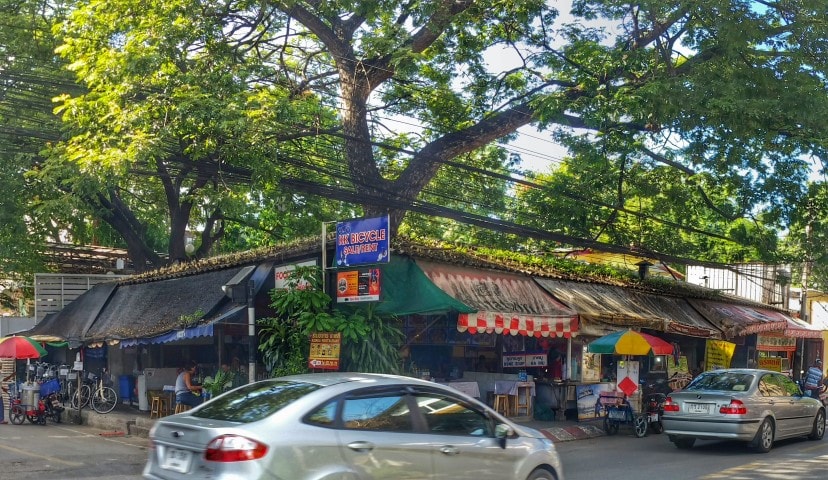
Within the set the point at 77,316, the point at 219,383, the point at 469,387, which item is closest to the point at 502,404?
the point at 469,387

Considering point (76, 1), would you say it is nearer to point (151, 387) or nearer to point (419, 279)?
point (151, 387)

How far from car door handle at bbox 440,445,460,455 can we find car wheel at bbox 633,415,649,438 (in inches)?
402

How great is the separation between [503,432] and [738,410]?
278 inches

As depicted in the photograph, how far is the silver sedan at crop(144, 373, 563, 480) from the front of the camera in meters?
5.94

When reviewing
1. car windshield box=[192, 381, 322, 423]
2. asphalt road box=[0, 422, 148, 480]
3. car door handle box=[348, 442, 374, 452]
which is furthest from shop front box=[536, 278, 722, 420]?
car door handle box=[348, 442, 374, 452]

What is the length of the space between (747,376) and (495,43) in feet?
29.1

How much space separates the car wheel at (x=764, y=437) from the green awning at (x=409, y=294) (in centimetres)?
501

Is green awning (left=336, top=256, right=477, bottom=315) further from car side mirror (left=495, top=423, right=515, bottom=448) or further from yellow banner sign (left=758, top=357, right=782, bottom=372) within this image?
yellow banner sign (left=758, top=357, right=782, bottom=372)

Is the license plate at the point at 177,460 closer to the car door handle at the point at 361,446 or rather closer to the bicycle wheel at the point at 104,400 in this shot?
the car door handle at the point at 361,446

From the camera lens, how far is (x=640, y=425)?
635 inches

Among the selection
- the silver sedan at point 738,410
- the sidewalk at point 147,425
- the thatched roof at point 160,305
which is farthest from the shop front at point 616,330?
the thatched roof at point 160,305

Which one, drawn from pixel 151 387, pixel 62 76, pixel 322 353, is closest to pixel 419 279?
pixel 322 353

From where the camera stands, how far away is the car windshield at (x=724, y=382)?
13.5 metres

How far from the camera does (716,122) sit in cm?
1399
